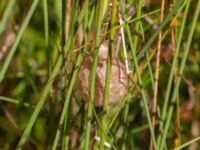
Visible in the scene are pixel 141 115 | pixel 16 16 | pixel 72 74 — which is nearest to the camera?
pixel 72 74

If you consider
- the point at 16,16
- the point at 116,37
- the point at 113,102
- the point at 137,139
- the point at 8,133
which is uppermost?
the point at 16,16

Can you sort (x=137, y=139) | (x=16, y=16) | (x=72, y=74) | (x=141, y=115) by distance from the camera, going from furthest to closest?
(x=16, y=16) → (x=137, y=139) → (x=141, y=115) → (x=72, y=74)

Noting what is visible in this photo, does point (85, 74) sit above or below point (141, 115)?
above

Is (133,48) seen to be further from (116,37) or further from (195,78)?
(195,78)

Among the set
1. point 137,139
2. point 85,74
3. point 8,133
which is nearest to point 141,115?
point 137,139

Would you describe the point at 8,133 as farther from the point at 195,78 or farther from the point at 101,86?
the point at 101,86

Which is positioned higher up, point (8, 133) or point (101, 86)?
point (101, 86)

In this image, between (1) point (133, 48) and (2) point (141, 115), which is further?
(2) point (141, 115)

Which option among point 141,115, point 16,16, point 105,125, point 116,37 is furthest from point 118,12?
point 16,16

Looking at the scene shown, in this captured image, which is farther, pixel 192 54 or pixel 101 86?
pixel 192 54
